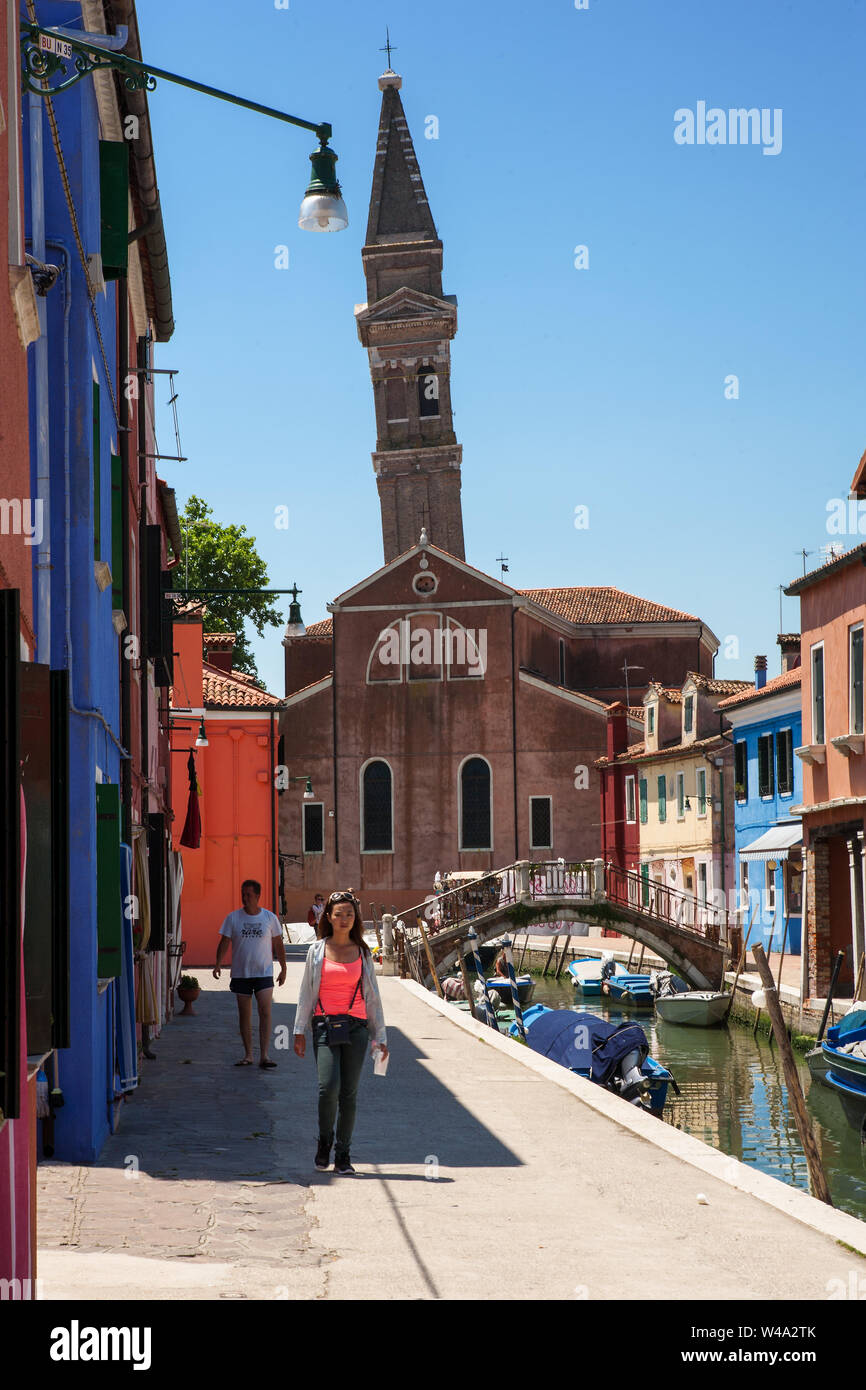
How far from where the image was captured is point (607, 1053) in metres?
19.9

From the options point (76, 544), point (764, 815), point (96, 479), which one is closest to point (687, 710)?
point (764, 815)

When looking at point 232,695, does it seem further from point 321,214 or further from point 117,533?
point 321,214

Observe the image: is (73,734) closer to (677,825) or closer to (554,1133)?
(554,1133)

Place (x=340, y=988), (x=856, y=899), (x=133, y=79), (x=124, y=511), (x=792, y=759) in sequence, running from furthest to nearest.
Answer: (x=792, y=759) → (x=856, y=899) → (x=124, y=511) → (x=340, y=988) → (x=133, y=79)

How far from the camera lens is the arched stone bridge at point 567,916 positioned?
34.4 metres

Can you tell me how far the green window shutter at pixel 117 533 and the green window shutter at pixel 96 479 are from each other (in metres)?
0.93

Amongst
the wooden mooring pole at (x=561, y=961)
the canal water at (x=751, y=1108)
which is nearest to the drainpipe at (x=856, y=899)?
the canal water at (x=751, y=1108)

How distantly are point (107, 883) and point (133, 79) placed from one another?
454 cm

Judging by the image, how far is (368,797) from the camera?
48906 millimetres

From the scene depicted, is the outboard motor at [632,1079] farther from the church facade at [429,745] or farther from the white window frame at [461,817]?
the white window frame at [461,817]

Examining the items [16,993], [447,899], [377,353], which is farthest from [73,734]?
[377,353]

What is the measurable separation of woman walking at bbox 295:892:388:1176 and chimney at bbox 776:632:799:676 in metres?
31.9

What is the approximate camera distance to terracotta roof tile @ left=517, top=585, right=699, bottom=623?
5703 centimetres

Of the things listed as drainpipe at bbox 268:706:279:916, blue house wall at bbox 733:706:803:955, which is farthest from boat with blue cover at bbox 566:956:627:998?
drainpipe at bbox 268:706:279:916
